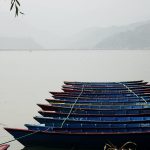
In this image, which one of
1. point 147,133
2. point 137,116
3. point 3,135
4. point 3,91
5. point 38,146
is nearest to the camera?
point 147,133

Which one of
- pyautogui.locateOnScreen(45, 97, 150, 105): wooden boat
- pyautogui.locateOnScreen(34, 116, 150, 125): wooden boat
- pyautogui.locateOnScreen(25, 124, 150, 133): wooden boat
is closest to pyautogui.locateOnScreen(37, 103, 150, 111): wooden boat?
pyautogui.locateOnScreen(45, 97, 150, 105): wooden boat

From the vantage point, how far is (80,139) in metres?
15.1

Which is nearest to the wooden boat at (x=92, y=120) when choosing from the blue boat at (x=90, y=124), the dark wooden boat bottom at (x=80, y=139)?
the blue boat at (x=90, y=124)

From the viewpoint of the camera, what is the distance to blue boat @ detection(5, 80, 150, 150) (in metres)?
15.0

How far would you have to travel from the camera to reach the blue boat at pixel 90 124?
15031mm

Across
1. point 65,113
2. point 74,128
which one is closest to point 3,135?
point 65,113

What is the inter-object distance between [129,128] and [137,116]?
6.97 feet

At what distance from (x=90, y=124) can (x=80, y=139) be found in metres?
1.04

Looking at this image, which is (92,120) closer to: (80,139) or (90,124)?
(90,124)

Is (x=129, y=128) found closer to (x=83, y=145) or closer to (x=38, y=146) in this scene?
(x=83, y=145)

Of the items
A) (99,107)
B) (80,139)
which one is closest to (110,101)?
(99,107)

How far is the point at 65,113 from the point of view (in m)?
18.0

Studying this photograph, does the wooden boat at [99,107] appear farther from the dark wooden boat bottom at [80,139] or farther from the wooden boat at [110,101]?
the dark wooden boat bottom at [80,139]

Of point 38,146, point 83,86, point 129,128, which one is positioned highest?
point 83,86
